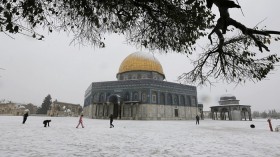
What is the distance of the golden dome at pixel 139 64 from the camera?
4328 cm

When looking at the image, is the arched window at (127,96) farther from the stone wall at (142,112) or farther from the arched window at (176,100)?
the arched window at (176,100)

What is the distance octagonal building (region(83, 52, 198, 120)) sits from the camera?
3884 cm

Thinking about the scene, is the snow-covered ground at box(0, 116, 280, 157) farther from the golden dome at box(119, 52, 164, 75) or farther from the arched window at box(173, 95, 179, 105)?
the golden dome at box(119, 52, 164, 75)

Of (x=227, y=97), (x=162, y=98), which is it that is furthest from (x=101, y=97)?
(x=227, y=97)

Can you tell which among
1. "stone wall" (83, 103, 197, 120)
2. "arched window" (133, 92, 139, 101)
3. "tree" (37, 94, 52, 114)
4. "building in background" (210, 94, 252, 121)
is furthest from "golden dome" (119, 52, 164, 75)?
"tree" (37, 94, 52, 114)

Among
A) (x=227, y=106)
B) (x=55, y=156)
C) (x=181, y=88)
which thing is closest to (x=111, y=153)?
(x=55, y=156)

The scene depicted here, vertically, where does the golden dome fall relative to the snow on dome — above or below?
above

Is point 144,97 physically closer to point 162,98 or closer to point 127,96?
point 127,96

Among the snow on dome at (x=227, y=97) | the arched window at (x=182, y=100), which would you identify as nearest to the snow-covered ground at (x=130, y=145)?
the arched window at (x=182, y=100)

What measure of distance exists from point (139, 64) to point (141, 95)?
7685 millimetres

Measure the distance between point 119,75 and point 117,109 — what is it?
855cm

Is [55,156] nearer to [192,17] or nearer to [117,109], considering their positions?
[192,17]

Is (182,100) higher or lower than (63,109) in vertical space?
higher

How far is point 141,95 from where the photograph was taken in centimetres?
3919
